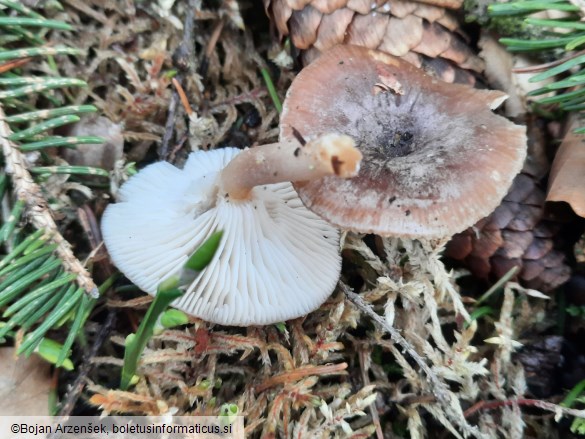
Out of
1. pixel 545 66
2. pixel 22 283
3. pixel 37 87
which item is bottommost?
pixel 22 283

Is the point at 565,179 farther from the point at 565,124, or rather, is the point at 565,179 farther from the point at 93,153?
the point at 93,153

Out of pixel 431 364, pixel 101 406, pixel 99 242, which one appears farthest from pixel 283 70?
pixel 101 406

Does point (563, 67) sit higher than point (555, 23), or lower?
lower

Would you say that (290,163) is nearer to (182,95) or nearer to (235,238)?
(235,238)

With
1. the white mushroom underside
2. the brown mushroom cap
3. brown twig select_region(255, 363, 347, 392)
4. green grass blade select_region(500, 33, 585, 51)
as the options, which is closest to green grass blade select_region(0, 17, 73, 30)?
the white mushroom underside

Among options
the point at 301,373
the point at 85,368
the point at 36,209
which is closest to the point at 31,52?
the point at 36,209

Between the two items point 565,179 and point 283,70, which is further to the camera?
point 283,70

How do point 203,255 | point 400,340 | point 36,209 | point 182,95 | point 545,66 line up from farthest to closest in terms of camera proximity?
point 182,95
point 545,66
point 400,340
point 36,209
point 203,255
